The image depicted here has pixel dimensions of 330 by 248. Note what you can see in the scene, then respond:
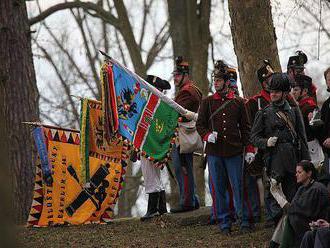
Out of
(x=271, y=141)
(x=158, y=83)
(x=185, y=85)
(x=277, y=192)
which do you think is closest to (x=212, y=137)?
(x=271, y=141)

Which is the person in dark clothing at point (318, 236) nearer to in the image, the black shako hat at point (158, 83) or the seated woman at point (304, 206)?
the seated woman at point (304, 206)

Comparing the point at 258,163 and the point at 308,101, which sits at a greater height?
the point at 308,101

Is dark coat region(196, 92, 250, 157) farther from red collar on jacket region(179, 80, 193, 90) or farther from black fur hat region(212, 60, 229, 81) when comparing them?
red collar on jacket region(179, 80, 193, 90)

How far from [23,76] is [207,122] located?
4.39 m

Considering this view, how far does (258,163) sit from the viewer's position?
10172 mm

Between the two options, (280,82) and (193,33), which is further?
(193,33)

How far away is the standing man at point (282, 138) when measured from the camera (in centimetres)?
941

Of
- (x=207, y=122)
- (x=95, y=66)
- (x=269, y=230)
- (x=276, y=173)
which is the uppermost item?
(x=95, y=66)

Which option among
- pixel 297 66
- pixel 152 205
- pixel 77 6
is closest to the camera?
pixel 297 66

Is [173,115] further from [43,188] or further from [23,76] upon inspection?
[23,76]

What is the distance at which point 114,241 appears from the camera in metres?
10.7

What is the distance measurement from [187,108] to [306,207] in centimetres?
345

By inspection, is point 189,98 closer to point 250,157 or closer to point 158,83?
point 158,83

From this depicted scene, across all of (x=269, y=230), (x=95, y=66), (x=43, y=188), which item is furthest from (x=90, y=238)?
(x=95, y=66)
